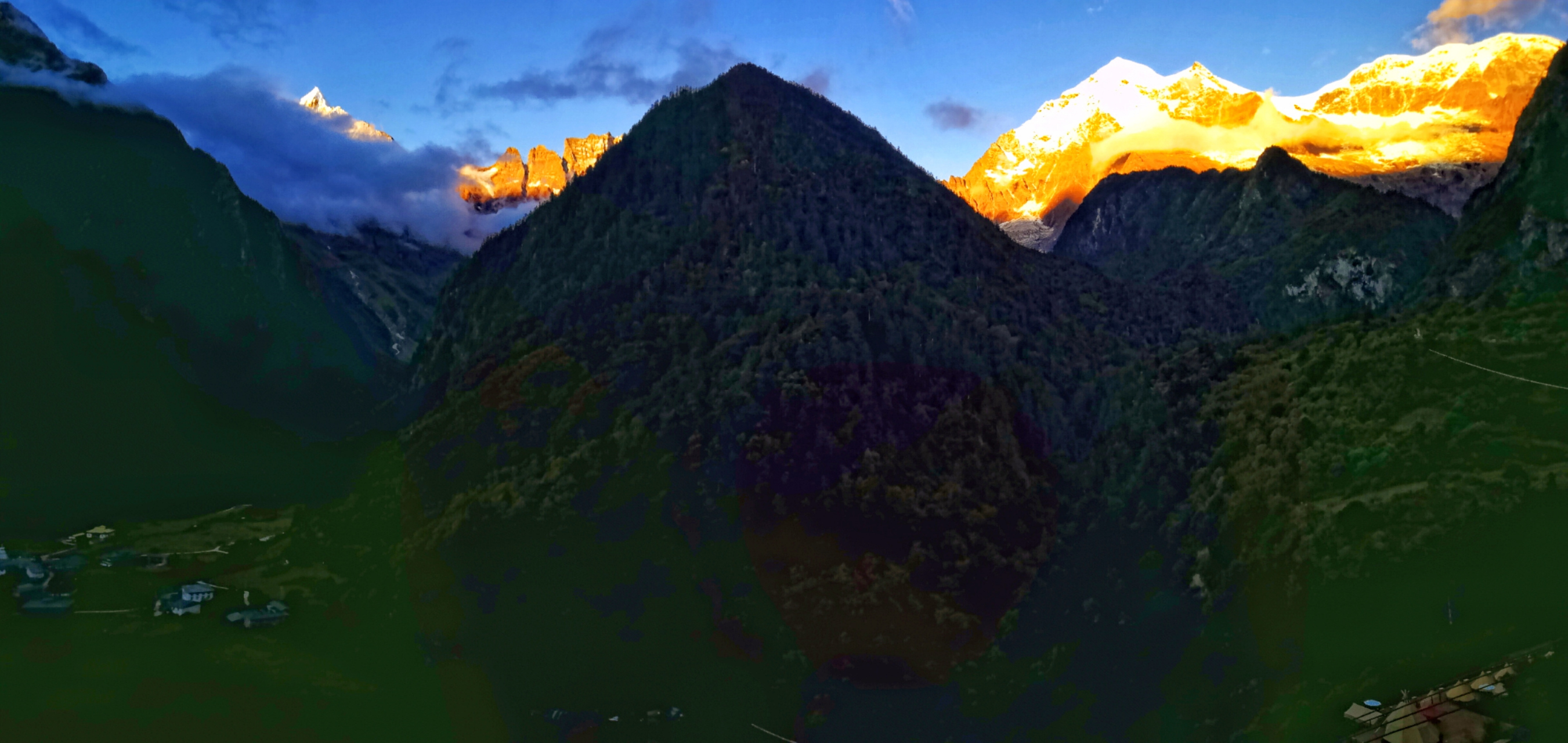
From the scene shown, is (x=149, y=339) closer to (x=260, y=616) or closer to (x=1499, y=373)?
(x=260, y=616)

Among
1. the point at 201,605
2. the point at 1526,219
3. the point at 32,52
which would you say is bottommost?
the point at 201,605

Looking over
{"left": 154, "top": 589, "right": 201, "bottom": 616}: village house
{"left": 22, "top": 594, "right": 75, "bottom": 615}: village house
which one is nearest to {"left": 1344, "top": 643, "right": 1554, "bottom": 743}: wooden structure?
{"left": 154, "top": 589, "right": 201, "bottom": 616}: village house

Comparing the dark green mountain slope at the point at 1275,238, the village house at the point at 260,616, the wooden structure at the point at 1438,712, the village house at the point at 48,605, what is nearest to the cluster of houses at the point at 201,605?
the village house at the point at 260,616

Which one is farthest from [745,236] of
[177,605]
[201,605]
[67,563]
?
[67,563]

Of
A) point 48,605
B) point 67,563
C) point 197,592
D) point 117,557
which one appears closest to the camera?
point 48,605

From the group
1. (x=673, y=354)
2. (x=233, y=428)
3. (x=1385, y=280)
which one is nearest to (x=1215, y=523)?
(x=673, y=354)

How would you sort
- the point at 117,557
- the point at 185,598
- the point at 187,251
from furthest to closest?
the point at 187,251, the point at 117,557, the point at 185,598

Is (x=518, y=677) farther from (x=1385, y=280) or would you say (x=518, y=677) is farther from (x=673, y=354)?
(x=1385, y=280)

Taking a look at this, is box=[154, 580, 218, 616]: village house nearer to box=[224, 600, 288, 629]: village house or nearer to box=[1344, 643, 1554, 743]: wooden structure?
box=[224, 600, 288, 629]: village house
